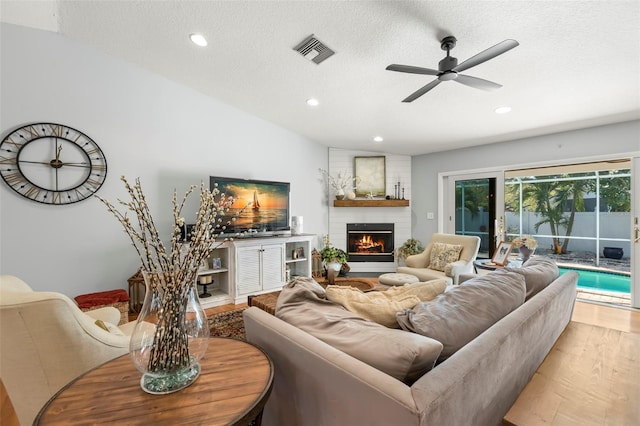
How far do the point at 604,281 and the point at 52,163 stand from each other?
8.23 meters

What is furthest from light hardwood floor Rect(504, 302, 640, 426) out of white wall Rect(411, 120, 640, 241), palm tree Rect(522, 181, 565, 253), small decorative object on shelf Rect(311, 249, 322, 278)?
palm tree Rect(522, 181, 565, 253)

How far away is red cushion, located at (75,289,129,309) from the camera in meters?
2.80

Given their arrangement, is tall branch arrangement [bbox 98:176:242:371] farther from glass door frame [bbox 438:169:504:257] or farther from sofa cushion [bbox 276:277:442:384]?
glass door frame [bbox 438:169:504:257]

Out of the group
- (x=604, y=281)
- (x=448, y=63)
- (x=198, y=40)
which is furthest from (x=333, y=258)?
(x=604, y=281)

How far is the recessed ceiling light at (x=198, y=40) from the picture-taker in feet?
8.75

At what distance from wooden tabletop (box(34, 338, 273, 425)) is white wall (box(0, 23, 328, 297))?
2752 millimetres

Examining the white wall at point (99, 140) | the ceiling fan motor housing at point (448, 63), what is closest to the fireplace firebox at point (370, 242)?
the white wall at point (99, 140)

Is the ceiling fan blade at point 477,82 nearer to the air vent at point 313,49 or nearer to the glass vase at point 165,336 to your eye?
the air vent at point 313,49

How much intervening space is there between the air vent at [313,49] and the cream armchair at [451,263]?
270 centimetres

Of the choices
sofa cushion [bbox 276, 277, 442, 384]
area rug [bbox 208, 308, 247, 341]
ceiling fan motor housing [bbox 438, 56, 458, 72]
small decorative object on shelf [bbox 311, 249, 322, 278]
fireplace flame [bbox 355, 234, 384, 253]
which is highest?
ceiling fan motor housing [bbox 438, 56, 458, 72]

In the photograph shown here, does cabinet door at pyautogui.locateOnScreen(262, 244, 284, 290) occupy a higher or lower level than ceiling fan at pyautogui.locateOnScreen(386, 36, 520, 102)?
lower

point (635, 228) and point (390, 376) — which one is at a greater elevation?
point (635, 228)

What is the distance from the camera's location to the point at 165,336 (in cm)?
91

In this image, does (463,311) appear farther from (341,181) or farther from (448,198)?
(448,198)
